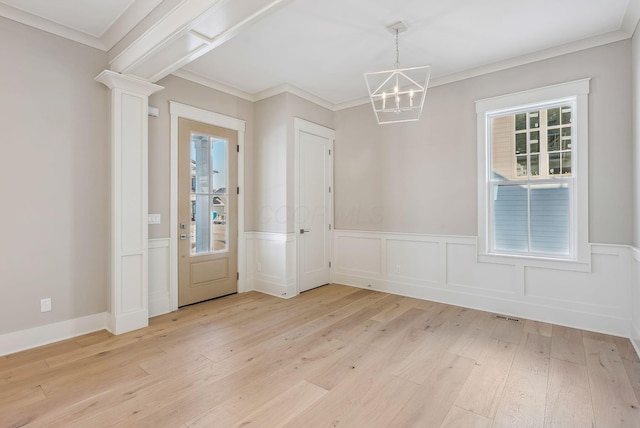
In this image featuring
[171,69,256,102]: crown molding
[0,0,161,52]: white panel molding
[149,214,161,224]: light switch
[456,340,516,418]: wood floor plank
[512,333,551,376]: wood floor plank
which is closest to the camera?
[456,340,516,418]: wood floor plank

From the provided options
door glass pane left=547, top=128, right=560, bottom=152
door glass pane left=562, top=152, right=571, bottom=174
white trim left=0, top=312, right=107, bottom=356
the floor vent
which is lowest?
the floor vent

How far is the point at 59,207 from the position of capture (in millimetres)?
2988

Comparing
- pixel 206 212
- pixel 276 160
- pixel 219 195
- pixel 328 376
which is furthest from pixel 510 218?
pixel 206 212

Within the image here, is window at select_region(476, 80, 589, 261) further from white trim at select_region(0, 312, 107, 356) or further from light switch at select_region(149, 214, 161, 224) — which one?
white trim at select_region(0, 312, 107, 356)

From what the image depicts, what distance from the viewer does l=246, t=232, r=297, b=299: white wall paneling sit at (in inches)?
176

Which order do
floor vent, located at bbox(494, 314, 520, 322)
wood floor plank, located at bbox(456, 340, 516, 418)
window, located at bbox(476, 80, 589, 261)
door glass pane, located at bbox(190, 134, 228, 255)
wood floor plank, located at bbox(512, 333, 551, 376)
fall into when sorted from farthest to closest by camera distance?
1. door glass pane, located at bbox(190, 134, 228, 255)
2. floor vent, located at bbox(494, 314, 520, 322)
3. window, located at bbox(476, 80, 589, 261)
4. wood floor plank, located at bbox(512, 333, 551, 376)
5. wood floor plank, located at bbox(456, 340, 516, 418)

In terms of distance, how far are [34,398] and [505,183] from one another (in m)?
4.75

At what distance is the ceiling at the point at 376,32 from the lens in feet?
8.84

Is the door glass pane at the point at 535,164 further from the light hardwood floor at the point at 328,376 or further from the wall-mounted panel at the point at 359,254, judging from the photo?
the wall-mounted panel at the point at 359,254

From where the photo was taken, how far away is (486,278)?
12.7ft

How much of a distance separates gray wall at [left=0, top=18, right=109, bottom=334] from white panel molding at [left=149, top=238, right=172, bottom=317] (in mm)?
Answer: 480

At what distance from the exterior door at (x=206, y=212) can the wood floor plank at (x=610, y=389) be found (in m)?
3.97

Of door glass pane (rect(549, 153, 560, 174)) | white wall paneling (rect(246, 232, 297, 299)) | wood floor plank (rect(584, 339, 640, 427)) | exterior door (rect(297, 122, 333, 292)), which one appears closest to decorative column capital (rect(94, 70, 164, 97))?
exterior door (rect(297, 122, 333, 292))

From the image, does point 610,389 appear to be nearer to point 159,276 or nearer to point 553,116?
point 553,116
